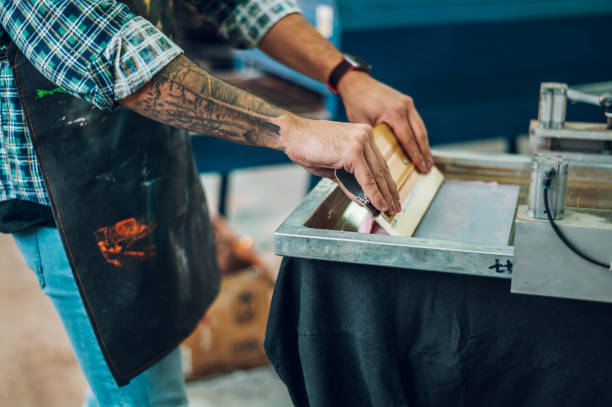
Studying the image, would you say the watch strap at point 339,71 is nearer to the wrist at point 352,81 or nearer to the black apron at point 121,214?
the wrist at point 352,81

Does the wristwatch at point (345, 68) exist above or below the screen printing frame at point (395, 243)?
above

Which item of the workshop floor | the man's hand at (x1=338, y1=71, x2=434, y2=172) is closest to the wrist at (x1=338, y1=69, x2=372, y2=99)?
the man's hand at (x1=338, y1=71, x2=434, y2=172)

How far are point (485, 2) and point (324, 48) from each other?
1.23m

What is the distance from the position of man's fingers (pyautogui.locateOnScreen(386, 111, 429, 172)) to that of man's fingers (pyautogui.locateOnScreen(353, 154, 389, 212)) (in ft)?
0.86

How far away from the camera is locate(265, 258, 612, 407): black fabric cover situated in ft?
2.61

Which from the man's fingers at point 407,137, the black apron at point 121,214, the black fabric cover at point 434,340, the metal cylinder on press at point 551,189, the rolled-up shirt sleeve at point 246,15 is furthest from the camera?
the rolled-up shirt sleeve at point 246,15

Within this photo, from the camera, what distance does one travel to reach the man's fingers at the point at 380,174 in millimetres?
834

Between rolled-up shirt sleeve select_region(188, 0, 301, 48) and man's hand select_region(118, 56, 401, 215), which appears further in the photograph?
rolled-up shirt sleeve select_region(188, 0, 301, 48)

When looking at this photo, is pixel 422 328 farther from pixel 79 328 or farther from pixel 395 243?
pixel 79 328

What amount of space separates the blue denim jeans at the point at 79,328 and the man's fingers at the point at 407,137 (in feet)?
1.94

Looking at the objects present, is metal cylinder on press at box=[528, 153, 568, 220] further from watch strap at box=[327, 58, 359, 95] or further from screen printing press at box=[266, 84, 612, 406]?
watch strap at box=[327, 58, 359, 95]

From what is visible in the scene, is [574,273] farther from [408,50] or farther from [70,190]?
[408,50]

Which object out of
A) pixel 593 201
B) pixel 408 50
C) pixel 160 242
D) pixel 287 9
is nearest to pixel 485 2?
pixel 408 50

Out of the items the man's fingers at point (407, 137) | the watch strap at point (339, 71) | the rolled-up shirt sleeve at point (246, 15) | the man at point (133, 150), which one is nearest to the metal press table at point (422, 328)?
the man at point (133, 150)
